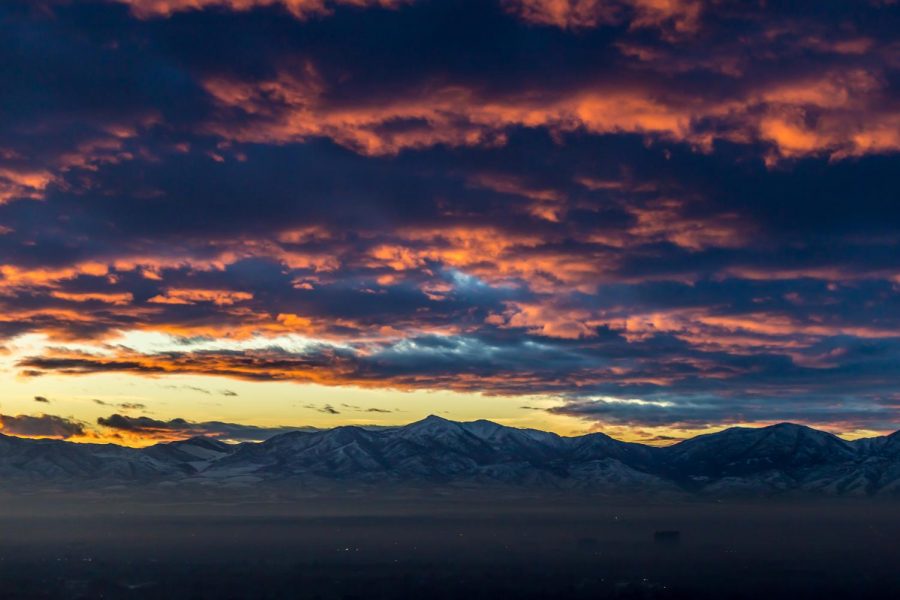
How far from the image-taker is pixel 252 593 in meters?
197

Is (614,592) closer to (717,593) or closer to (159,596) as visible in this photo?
(717,593)

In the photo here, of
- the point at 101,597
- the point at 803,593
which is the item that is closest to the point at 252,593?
the point at 101,597

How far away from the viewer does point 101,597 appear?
19162 centimetres

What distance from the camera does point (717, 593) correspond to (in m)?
196

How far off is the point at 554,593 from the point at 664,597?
76.3 ft

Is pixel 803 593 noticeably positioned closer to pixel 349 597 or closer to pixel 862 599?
pixel 862 599

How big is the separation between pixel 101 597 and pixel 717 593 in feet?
439

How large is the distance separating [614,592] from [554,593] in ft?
46.8

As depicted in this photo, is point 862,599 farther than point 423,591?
No

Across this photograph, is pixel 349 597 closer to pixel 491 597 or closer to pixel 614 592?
pixel 491 597

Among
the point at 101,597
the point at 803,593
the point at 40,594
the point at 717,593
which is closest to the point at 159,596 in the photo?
the point at 101,597

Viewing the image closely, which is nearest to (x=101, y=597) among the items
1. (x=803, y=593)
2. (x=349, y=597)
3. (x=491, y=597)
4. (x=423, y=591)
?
(x=349, y=597)

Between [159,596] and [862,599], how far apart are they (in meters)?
149

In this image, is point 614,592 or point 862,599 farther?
point 614,592
